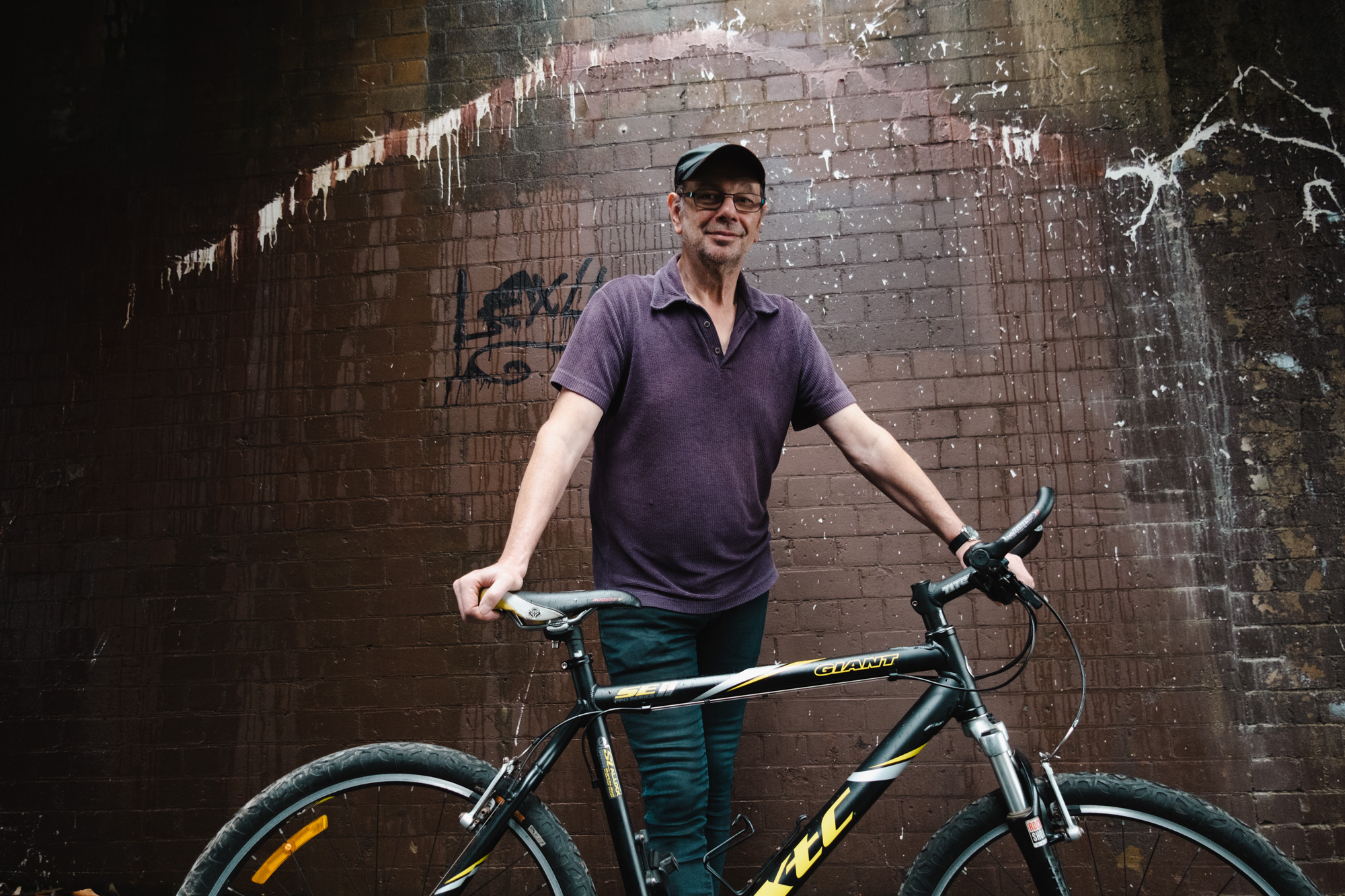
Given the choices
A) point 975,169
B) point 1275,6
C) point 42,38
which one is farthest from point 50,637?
point 1275,6

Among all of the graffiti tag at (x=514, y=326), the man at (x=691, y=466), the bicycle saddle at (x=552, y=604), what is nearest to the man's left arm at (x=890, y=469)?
the man at (x=691, y=466)

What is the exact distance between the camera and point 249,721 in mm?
3205

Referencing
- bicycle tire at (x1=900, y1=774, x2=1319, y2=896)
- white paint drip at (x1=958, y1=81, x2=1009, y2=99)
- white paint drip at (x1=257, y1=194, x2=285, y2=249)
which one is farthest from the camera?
white paint drip at (x1=257, y1=194, x2=285, y2=249)

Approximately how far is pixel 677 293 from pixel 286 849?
5.21 ft

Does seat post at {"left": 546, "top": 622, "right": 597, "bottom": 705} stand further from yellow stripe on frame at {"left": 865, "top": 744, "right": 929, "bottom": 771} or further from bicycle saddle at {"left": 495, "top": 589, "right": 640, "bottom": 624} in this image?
yellow stripe on frame at {"left": 865, "top": 744, "right": 929, "bottom": 771}

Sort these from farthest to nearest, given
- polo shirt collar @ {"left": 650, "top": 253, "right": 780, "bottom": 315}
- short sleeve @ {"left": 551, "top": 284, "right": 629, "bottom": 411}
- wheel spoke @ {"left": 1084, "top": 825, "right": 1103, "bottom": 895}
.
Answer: wheel spoke @ {"left": 1084, "top": 825, "right": 1103, "bottom": 895} → polo shirt collar @ {"left": 650, "top": 253, "right": 780, "bottom": 315} → short sleeve @ {"left": 551, "top": 284, "right": 629, "bottom": 411}

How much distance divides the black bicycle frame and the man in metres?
0.13

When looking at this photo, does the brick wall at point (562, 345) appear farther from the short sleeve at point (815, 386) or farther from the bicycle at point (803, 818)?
the bicycle at point (803, 818)

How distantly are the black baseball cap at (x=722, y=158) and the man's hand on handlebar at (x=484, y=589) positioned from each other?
1087 mm

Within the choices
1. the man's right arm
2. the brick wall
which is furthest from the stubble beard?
the brick wall

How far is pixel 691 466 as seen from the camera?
6.39 feet

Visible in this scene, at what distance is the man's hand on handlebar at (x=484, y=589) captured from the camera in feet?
5.12

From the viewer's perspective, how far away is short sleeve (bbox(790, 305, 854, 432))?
85.3 inches

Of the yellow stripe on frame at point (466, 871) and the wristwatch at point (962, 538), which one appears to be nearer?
the yellow stripe on frame at point (466, 871)
